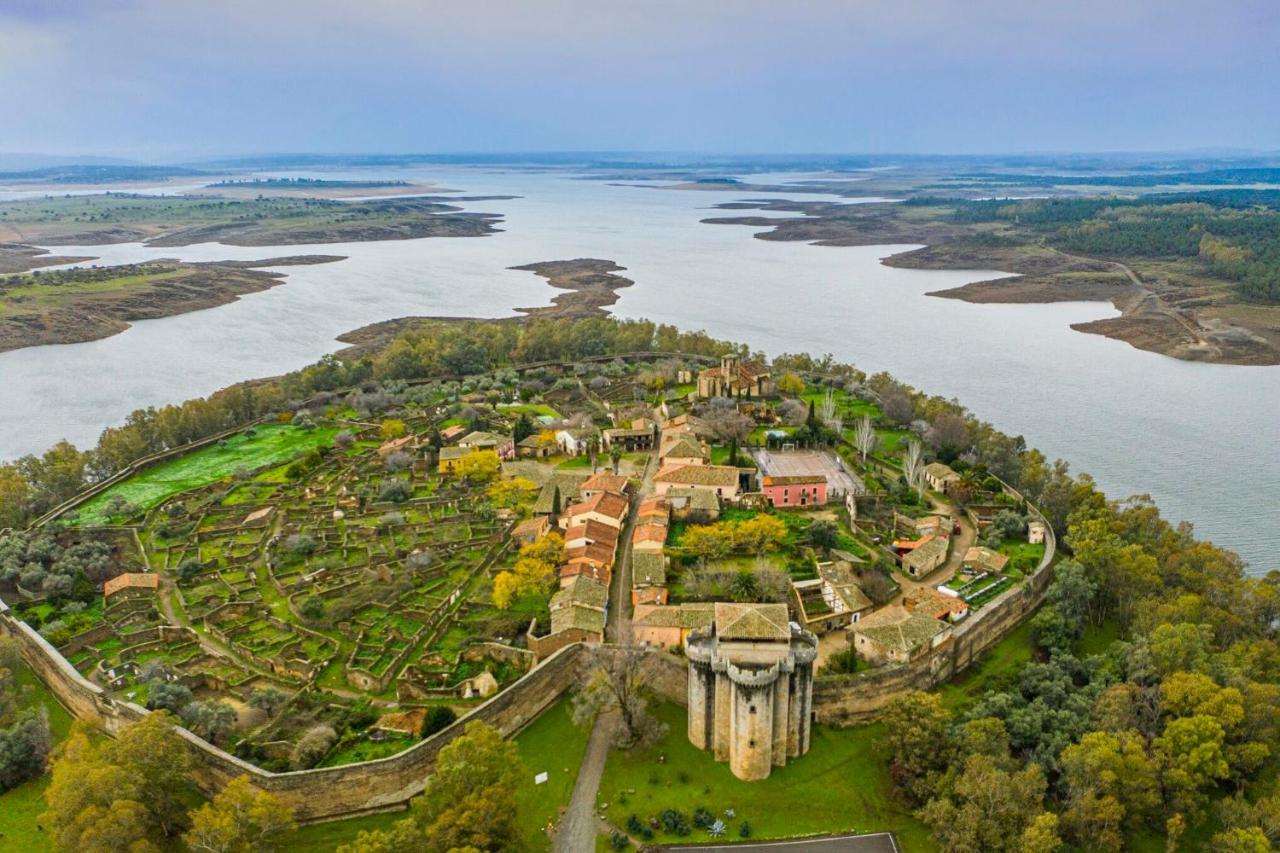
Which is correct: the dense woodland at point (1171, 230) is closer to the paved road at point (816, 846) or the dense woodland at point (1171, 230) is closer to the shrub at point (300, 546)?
the paved road at point (816, 846)

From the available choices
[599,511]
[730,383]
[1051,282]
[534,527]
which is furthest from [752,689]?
[1051,282]

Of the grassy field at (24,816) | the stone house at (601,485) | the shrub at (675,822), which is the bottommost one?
the shrub at (675,822)

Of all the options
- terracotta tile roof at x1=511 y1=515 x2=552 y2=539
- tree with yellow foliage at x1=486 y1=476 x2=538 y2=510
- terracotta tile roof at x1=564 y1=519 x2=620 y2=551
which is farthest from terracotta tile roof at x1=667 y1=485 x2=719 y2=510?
tree with yellow foliage at x1=486 y1=476 x2=538 y2=510

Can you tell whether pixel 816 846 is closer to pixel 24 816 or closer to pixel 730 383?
pixel 24 816

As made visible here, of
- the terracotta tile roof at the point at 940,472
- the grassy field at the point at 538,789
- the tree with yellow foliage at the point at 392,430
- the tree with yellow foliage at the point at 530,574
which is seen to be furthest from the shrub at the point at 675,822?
the tree with yellow foliage at the point at 392,430

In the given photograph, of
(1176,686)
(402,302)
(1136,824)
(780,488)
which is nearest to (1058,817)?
(1136,824)

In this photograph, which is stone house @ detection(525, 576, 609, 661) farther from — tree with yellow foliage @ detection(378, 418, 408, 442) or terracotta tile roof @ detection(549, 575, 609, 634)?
tree with yellow foliage @ detection(378, 418, 408, 442)

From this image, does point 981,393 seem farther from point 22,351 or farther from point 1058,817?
point 22,351
